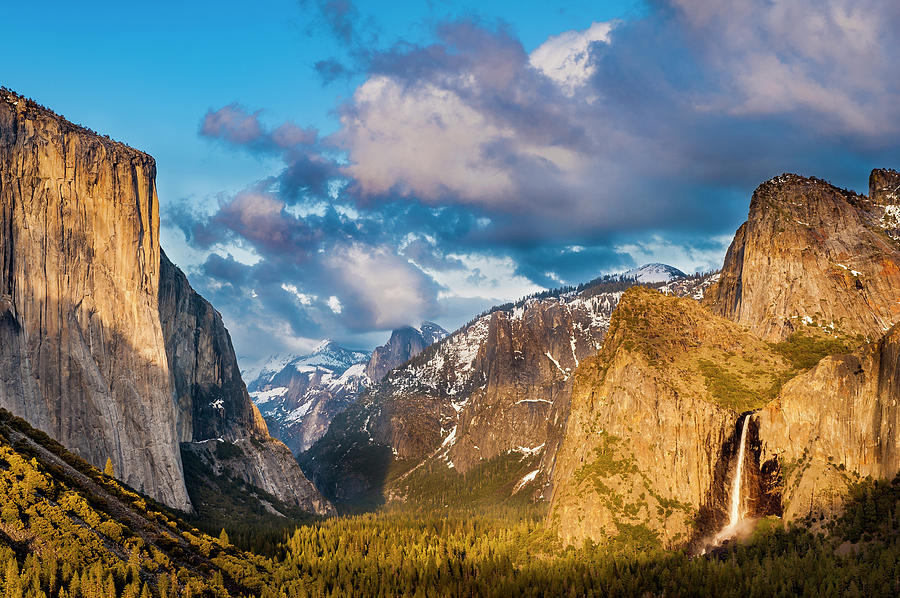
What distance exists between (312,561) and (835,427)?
126554mm

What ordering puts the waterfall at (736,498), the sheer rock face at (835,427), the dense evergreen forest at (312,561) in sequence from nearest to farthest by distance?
the dense evergreen forest at (312,561) → the sheer rock face at (835,427) → the waterfall at (736,498)

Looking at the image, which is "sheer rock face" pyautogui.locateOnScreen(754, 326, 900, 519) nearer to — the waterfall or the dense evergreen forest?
the dense evergreen forest

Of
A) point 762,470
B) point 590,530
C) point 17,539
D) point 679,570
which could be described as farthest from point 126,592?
point 762,470

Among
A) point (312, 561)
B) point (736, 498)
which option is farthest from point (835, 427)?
point (312, 561)

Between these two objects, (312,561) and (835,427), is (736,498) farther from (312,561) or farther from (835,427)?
(312,561)

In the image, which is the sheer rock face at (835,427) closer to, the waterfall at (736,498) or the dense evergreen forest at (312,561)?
the dense evergreen forest at (312,561)

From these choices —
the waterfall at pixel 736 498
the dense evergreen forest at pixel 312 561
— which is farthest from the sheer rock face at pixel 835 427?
the waterfall at pixel 736 498

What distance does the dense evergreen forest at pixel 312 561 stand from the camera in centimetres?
9500

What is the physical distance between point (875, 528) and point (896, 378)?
28.5 m

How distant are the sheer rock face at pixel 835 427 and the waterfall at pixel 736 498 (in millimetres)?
6766

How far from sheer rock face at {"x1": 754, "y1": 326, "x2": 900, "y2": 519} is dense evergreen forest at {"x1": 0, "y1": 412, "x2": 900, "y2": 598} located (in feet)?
16.7

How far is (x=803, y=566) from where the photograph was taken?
142375 millimetres

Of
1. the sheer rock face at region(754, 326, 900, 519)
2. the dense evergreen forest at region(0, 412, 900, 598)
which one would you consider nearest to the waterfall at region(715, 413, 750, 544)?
the sheer rock face at region(754, 326, 900, 519)

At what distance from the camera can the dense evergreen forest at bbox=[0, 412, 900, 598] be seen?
9500 cm
